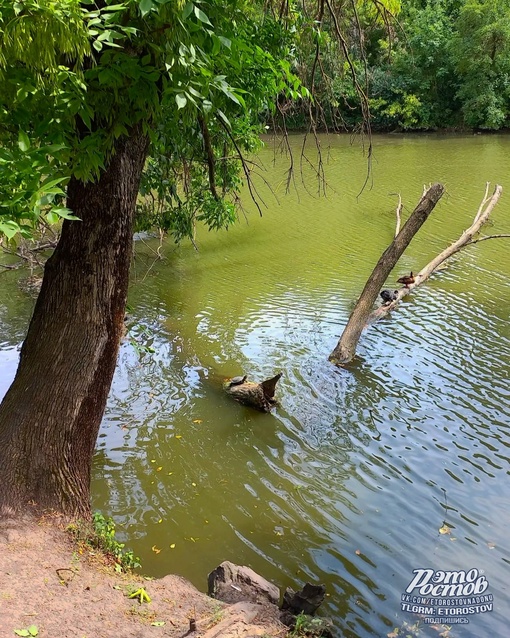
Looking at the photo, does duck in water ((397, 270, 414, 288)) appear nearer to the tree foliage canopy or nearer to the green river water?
the green river water

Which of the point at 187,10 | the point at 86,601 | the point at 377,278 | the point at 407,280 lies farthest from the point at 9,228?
the point at 407,280

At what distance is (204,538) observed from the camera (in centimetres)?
384

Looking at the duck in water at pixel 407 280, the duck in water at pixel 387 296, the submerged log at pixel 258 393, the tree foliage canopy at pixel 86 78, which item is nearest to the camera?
the tree foliage canopy at pixel 86 78

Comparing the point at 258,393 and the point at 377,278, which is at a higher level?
the point at 377,278

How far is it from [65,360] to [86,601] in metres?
1.24

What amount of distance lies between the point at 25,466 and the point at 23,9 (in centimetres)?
229

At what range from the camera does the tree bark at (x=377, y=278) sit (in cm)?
653

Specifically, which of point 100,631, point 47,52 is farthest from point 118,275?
point 100,631

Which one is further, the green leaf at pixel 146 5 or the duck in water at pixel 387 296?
the duck in water at pixel 387 296

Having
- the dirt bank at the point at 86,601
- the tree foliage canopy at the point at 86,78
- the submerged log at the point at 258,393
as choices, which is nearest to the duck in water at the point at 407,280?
the submerged log at the point at 258,393

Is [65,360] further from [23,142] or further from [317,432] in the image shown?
[317,432]

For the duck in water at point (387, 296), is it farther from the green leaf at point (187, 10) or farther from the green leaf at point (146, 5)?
the green leaf at point (146, 5)

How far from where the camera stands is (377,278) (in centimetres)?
695

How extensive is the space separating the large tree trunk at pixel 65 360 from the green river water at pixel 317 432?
42.0 inches
